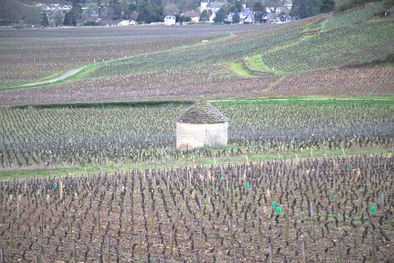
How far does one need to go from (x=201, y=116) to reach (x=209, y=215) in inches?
565

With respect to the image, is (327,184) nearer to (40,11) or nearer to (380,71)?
(380,71)

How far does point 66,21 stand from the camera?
6703 inches

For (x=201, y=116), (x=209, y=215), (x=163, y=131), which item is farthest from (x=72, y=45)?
(x=209, y=215)

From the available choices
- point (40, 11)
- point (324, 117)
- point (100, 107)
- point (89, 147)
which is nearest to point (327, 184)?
point (89, 147)

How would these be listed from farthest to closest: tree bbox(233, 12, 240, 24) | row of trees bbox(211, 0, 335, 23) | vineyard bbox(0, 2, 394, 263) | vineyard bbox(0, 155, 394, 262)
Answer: tree bbox(233, 12, 240, 24) → row of trees bbox(211, 0, 335, 23) → vineyard bbox(0, 2, 394, 263) → vineyard bbox(0, 155, 394, 262)

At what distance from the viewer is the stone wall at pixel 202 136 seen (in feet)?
113

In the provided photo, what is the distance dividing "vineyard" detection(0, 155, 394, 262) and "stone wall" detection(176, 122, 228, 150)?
5230 mm

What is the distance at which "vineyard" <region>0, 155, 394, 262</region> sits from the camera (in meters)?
17.0

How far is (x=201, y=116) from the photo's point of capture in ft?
114

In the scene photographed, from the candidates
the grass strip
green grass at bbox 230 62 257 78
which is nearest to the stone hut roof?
the grass strip

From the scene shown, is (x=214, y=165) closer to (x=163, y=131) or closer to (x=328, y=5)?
(x=163, y=131)

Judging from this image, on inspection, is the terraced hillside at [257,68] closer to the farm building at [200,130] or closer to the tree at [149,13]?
the farm building at [200,130]

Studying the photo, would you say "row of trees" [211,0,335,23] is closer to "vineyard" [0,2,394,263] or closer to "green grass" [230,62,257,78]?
"green grass" [230,62,257,78]

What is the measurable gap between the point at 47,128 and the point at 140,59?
56.1 metres
